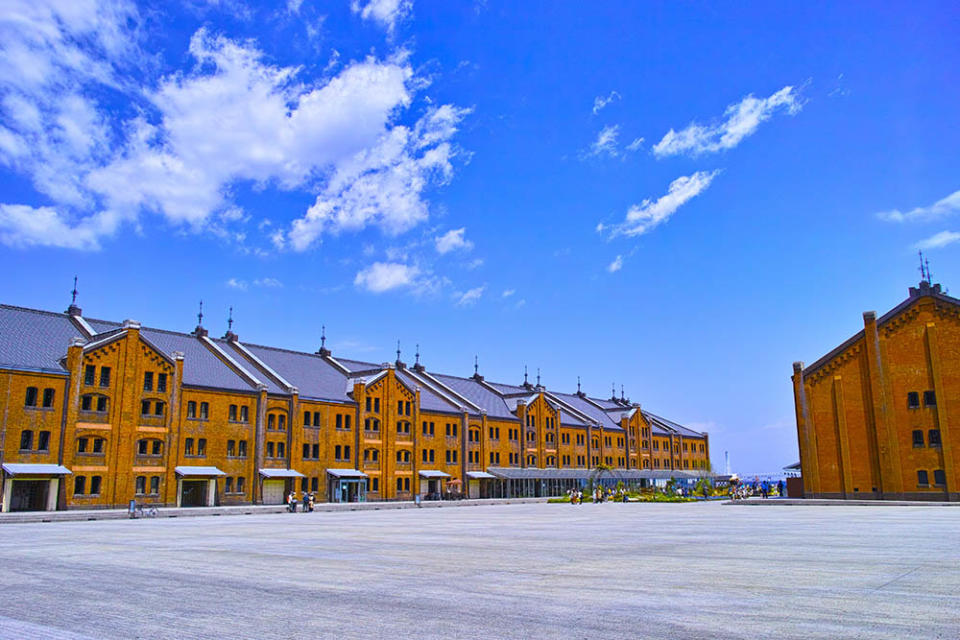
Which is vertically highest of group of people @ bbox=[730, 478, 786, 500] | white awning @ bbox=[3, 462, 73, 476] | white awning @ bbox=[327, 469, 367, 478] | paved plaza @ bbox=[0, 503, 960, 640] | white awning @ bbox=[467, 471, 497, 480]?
white awning @ bbox=[3, 462, 73, 476]

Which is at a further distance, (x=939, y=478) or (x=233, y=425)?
(x=233, y=425)

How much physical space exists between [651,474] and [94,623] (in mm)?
95060

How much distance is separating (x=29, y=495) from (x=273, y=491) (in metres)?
17.2

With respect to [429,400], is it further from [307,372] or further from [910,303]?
[910,303]

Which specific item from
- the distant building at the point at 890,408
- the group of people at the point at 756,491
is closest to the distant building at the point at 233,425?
the group of people at the point at 756,491

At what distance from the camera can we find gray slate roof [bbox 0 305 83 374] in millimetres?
44438

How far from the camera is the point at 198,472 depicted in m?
50.5

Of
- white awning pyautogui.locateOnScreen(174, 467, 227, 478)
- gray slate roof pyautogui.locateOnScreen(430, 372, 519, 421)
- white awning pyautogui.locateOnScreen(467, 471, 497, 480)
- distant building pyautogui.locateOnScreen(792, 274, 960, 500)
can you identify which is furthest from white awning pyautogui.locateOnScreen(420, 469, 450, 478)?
distant building pyautogui.locateOnScreen(792, 274, 960, 500)

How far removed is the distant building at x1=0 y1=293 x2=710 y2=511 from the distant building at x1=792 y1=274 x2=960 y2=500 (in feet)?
107

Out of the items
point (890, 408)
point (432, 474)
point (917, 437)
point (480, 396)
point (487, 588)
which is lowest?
point (487, 588)

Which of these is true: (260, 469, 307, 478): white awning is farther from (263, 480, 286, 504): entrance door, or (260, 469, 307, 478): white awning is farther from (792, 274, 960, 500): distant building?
(792, 274, 960, 500): distant building

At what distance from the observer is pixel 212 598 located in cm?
1133

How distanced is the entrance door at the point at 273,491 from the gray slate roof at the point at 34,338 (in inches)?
681

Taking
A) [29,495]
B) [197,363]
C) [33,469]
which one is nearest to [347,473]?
[197,363]
